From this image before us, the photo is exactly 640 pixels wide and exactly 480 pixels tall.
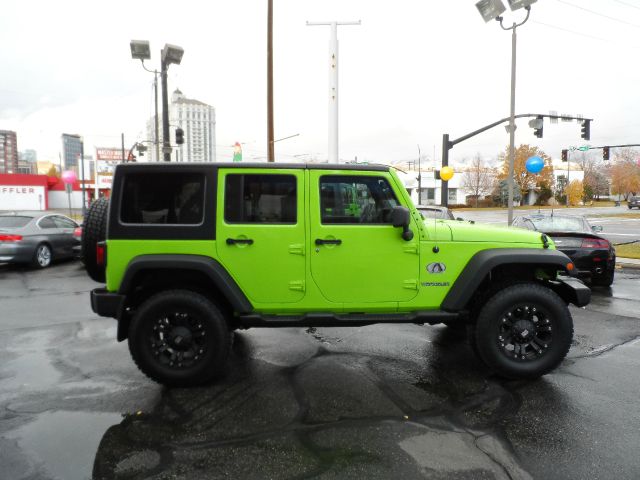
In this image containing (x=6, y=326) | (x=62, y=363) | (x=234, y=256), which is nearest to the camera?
(x=234, y=256)

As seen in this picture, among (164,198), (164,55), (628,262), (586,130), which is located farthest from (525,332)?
(586,130)

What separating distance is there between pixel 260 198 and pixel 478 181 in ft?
242

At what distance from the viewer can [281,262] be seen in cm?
403

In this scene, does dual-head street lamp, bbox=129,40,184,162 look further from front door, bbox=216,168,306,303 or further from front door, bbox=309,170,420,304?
front door, bbox=309,170,420,304

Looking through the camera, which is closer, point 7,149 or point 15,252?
point 15,252

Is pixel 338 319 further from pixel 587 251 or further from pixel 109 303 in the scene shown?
pixel 587 251

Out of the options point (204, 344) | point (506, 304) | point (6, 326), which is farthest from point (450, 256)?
point (6, 326)

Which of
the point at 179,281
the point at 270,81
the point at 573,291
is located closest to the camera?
the point at 179,281

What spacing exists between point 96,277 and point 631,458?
455 centimetres

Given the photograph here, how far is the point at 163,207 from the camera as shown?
404 cm

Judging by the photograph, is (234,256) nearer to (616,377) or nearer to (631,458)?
(631,458)

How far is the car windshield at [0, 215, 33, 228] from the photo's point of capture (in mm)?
11500

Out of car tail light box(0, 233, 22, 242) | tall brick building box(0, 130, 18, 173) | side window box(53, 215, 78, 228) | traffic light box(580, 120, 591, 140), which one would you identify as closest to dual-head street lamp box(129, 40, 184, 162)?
side window box(53, 215, 78, 228)

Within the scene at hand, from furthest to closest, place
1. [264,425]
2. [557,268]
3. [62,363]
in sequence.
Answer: [62,363] → [557,268] → [264,425]
